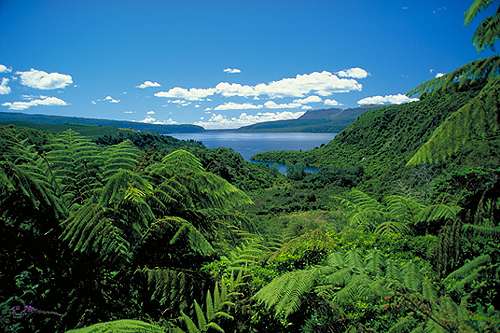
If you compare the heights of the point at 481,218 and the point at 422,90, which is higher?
the point at 422,90

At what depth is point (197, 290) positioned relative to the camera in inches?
88.3

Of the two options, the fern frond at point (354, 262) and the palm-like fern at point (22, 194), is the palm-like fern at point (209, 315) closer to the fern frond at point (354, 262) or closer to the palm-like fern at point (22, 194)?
the fern frond at point (354, 262)

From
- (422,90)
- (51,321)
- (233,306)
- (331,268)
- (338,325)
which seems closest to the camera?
(51,321)

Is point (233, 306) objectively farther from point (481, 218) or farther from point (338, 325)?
point (481, 218)

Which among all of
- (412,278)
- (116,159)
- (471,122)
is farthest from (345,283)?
(116,159)

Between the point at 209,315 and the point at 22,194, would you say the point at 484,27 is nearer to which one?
the point at 209,315

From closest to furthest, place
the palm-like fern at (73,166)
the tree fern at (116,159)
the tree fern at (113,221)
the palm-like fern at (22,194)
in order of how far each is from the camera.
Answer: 1. the palm-like fern at (22,194)
2. the tree fern at (113,221)
3. the palm-like fern at (73,166)
4. the tree fern at (116,159)

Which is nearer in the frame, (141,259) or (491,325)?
(491,325)

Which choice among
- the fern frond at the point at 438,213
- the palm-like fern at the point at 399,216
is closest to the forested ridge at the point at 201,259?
the palm-like fern at the point at 399,216

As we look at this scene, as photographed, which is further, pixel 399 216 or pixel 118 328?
pixel 399 216

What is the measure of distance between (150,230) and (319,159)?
8982 centimetres

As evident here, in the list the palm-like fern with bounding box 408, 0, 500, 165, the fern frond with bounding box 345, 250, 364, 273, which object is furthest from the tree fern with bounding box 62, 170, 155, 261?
the palm-like fern with bounding box 408, 0, 500, 165

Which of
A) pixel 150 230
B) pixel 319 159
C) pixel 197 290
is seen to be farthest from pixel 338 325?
pixel 319 159

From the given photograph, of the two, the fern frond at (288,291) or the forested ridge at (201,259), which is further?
the fern frond at (288,291)
